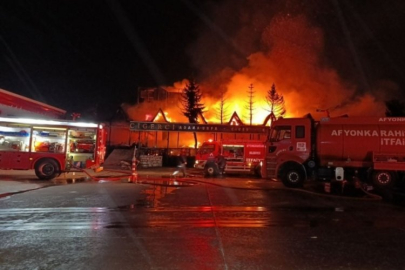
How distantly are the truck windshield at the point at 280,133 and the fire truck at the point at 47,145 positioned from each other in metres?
8.15

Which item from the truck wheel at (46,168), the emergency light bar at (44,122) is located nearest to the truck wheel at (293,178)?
the emergency light bar at (44,122)

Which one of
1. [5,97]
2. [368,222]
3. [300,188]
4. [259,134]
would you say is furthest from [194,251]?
[259,134]

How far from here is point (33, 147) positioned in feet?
52.1

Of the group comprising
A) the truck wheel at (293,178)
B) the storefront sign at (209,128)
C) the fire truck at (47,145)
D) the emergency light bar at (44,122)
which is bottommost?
the truck wheel at (293,178)

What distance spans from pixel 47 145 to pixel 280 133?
34.1ft

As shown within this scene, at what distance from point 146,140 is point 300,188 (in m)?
24.9

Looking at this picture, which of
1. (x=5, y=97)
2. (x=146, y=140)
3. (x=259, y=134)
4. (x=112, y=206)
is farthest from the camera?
(x=146, y=140)

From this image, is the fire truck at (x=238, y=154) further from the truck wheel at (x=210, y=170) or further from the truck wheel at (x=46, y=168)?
the truck wheel at (x=46, y=168)

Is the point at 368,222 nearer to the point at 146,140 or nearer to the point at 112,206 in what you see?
the point at 112,206

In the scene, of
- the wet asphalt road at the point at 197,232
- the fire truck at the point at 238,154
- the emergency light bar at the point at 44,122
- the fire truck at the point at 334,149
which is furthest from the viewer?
the fire truck at the point at 238,154

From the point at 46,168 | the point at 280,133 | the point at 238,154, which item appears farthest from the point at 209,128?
the point at 46,168

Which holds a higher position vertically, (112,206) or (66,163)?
(66,163)

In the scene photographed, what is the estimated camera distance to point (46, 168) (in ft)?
52.2

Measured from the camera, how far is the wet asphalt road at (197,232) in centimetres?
506
